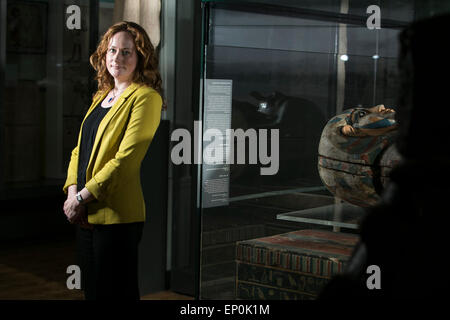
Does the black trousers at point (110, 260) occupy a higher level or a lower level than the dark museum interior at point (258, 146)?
lower

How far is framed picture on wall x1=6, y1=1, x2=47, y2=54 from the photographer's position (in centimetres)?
585

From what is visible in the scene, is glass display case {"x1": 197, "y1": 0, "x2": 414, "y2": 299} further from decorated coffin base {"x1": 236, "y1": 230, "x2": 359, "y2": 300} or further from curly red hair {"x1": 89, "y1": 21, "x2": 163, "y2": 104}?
curly red hair {"x1": 89, "y1": 21, "x2": 163, "y2": 104}

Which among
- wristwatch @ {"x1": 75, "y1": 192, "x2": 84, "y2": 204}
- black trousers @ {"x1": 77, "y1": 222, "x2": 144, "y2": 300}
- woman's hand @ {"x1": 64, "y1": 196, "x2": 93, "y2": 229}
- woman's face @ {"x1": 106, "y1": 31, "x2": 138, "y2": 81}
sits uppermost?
woman's face @ {"x1": 106, "y1": 31, "x2": 138, "y2": 81}

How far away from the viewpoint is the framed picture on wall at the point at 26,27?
585 cm

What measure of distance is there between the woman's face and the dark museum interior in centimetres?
28

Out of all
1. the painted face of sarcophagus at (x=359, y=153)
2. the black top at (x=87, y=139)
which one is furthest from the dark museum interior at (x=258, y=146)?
the black top at (x=87, y=139)

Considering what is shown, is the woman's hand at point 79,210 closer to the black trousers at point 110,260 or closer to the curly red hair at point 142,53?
the black trousers at point 110,260

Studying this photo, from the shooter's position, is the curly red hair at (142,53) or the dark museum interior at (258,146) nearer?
the dark museum interior at (258,146)

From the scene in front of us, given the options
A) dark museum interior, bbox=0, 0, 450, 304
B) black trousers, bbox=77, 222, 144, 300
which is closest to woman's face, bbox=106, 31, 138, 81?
dark museum interior, bbox=0, 0, 450, 304

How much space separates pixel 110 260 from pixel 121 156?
39 cm

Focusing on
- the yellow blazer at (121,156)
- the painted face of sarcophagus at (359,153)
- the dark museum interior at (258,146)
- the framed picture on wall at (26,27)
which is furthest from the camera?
the framed picture on wall at (26,27)

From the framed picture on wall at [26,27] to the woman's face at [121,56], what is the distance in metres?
3.36

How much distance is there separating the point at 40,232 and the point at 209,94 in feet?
12.8

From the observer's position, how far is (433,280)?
92 centimetres
